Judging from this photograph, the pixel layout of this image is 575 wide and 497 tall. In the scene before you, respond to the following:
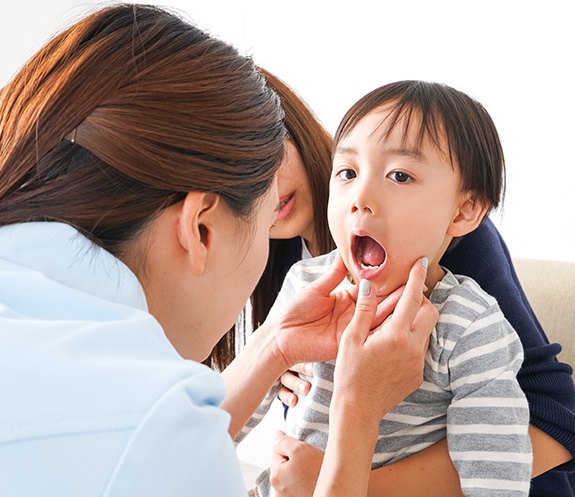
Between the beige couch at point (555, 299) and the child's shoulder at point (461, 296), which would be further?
the beige couch at point (555, 299)

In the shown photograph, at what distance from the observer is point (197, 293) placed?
1.00 m

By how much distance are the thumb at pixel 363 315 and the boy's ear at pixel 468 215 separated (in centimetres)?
21

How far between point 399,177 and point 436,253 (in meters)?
0.16

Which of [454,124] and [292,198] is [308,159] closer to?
[292,198]

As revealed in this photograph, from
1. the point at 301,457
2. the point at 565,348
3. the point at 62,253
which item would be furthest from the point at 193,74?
the point at 565,348

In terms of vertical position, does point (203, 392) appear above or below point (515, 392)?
above

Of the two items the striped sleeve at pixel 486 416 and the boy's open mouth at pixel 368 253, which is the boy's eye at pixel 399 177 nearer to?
the boy's open mouth at pixel 368 253

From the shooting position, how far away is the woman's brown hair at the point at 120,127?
0.89 m

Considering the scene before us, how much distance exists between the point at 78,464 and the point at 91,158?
0.37 m

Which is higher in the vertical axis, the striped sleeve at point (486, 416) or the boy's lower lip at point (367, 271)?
the boy's lower lip at point (367, 271)

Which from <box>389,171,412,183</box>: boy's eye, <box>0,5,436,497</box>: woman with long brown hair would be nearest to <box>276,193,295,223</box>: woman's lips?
<box>389,171,412,183</box>: boy's eye

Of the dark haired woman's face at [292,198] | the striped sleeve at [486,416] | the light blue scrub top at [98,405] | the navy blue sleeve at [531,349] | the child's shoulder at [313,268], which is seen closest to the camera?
the light blue scrub top at [98,405]

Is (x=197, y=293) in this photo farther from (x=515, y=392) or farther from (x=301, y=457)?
(x=515, y=392)

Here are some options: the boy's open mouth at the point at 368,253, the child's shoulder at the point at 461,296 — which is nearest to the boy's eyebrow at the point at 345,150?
the boy's open mouth at the point at 368,253
